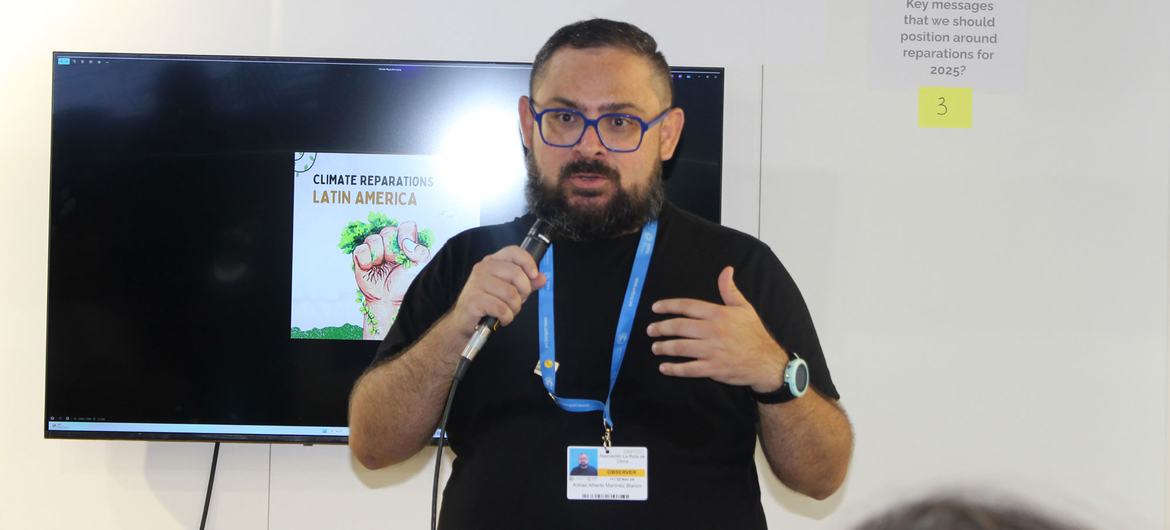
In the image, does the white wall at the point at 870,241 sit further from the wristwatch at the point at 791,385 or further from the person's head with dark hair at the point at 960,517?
the person's head with dark hair at the point at 960,517

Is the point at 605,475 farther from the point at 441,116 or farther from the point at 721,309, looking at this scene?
the point at 441,116

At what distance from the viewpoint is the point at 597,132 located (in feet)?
6.31

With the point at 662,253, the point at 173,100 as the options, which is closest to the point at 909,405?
the point at 662,253

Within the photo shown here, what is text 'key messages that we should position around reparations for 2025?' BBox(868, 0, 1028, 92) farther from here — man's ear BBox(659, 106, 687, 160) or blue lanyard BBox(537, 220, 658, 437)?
blue lanyard BBox(537, 220, 658, 437)

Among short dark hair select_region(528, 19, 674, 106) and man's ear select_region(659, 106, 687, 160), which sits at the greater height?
short dark hair select_region(528, 19, 674, 106)

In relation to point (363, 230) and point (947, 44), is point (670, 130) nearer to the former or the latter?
point (363, 230)

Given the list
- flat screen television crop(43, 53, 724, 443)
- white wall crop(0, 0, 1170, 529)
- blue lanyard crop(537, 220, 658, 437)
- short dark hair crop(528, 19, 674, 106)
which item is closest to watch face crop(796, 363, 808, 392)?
blue lanyard crop(537, 220, 658, 437)

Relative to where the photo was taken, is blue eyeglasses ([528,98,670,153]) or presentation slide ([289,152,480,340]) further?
presentation slide ([289,152,480,340])

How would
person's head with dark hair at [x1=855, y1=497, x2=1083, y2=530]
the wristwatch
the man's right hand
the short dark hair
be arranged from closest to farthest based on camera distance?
person's head with dark hair at [x1=855, y1=497, x2=1083, y2=530] → the man's right hand → the wristwatch → the short dark hair

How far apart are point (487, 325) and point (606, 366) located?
1.22 ft

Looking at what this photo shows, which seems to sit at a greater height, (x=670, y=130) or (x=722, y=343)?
(x=670, y=130)

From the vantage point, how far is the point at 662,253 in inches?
80.1

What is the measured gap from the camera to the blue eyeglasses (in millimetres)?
1932

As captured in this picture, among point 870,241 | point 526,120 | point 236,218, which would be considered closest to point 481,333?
point 526,120
